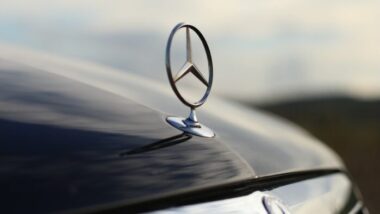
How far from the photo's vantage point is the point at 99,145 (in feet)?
5.48

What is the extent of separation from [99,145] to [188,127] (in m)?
0.32

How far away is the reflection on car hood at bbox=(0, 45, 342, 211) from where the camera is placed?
4.94ft

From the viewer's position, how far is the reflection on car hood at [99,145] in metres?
1.50

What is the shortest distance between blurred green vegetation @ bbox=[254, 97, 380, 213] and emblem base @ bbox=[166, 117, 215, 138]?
243 inches

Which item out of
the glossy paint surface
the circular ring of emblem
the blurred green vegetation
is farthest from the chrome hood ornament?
the blurred green vegetation

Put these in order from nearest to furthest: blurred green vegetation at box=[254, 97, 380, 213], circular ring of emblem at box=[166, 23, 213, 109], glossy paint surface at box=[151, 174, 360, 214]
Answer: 1. glossy paint surface at box=[151, 174, 360, 214]
2. circular ring of emblem at box=[166, 23, 213, 109]
3. blurred green vegetation at box=[254, 97, 380, 213]

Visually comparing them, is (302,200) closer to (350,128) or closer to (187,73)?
(187,73)

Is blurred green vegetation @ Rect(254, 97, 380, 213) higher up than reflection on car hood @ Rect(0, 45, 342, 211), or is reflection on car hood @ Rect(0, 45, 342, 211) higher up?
reflection on car hood @ Rect(0, 45, 342, 211)

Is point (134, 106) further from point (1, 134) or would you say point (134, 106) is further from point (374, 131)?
point (374, 131)

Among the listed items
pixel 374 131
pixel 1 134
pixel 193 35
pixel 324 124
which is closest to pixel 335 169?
pixel 193 35

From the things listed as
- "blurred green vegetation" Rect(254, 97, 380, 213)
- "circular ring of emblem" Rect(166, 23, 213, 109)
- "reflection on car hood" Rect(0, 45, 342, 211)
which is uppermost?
"circular ring of emblem" Rect(166, 23, 213, 109)

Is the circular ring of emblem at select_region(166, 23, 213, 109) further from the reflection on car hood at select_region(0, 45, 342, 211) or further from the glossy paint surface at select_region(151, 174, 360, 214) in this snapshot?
the glossy paint surface at select_region(151, 174, 360, 214)

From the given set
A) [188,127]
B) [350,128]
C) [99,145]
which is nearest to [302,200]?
[188,127]

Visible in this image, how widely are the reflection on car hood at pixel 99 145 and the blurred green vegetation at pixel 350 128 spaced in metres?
6.03
